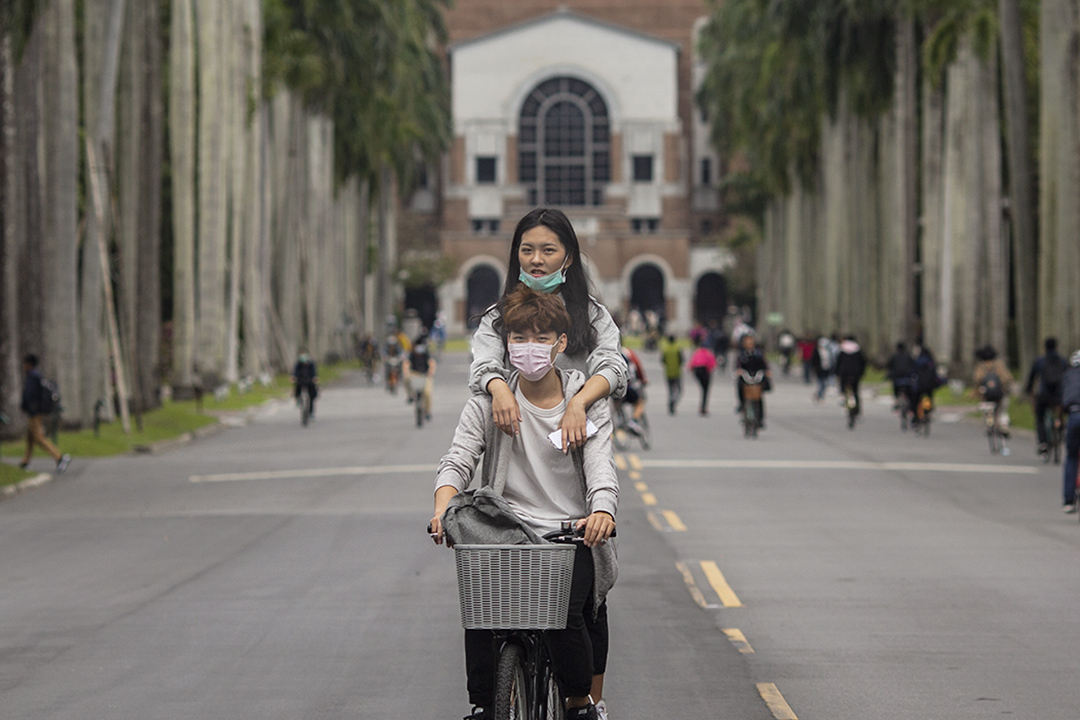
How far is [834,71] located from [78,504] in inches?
1594

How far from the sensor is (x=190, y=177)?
1543 inches

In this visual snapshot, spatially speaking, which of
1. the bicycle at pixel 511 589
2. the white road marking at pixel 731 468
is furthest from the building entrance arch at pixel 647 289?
the bicycle at pixel 511 589

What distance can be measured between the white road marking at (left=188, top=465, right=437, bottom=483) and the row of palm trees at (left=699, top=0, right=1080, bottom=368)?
1419cm

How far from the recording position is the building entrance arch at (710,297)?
122m

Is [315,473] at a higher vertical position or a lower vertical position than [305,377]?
lower

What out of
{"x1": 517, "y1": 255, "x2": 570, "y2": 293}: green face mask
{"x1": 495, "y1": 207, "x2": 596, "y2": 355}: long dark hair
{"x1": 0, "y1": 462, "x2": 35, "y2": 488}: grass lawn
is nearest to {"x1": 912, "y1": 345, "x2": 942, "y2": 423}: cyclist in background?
{"x1": 0, "y1": 462, "x2": 35, "y2": 488}: grass lawn

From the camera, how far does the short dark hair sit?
19.6ft

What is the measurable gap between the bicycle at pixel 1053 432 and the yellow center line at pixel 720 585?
1178cm

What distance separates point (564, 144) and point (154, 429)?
92830mm

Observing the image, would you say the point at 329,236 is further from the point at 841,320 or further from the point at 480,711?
the point at 480,711

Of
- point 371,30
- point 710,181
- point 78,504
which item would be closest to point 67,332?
point 78,504

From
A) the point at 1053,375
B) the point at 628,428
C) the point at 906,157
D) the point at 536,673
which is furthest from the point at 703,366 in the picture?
the point at 536,673

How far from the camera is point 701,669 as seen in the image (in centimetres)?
881

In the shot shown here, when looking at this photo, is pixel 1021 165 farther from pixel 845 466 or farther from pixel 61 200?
pixel 61 200
